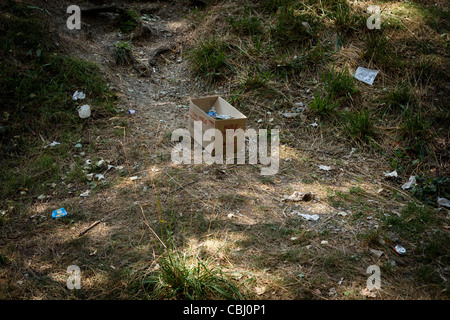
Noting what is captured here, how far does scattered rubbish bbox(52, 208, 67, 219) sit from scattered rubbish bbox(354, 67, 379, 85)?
3070 mm

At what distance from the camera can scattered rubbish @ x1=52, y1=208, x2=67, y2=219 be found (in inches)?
98.8

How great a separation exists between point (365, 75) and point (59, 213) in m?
3.18

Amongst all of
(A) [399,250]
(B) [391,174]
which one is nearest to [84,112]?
(B) [391,174]

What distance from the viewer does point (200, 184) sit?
2828 mm

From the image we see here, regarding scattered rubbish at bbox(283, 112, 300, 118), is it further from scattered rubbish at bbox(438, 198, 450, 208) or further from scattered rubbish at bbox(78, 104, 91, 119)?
scattered rubbish at bbox(78, 104, 91, 119)

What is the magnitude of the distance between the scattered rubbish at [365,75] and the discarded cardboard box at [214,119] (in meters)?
1.48

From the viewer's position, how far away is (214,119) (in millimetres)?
3031

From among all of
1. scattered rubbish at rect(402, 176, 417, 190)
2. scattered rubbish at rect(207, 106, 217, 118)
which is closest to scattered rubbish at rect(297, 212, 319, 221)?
scattered rubbish at rect(402, 176, 417, 190)

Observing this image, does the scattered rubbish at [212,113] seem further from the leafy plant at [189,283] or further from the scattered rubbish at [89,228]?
the leafy plant at [189,283]

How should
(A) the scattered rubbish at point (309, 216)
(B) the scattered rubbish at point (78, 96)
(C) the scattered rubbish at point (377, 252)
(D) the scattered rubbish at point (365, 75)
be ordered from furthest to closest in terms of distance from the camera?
(D) the scattered rubbish at point (365, 75) < (B) the scattered rubbish at point (78, 96) < (A) the scattered rubbish at point (309, 216) < (C) the scattered rubbish at point (377, 252)

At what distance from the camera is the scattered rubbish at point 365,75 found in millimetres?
3803

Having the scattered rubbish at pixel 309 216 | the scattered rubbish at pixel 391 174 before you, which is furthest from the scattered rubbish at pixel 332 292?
the scattered rubbish at pixel 391 174

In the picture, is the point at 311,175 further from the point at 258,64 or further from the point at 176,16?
the point at 176,16
